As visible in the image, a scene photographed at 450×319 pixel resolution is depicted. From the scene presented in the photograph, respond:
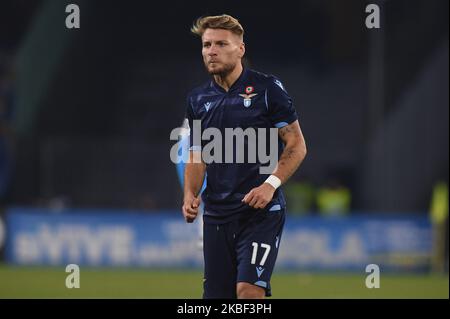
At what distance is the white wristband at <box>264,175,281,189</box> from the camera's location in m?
6.81

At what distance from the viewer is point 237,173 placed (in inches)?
275

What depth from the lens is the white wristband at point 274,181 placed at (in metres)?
6.81

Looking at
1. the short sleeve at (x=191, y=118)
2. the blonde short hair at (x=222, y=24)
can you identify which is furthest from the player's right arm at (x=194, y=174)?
the blonde short hair at (x=222, y=24)

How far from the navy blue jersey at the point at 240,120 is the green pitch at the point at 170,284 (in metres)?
5.61

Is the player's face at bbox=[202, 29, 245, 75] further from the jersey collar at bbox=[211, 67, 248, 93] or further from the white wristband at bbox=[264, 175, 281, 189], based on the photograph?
the white wristband at bbox=[264, 175, 281, 189]

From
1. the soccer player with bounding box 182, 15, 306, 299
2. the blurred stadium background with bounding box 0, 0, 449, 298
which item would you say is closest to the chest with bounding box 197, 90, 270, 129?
the soccer player with bounding box 182, 15, 306, 299

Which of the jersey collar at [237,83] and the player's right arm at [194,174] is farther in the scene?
the player's right arm at [194,174]

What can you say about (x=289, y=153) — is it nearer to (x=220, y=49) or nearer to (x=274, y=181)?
(x=274, y=181)

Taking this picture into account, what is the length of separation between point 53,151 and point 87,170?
0.79 meters

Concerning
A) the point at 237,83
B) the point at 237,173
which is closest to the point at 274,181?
the point at 237,173

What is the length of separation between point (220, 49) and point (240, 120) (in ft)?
1.62

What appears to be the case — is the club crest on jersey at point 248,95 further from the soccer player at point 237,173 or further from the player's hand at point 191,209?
the player's hand at point 191,209

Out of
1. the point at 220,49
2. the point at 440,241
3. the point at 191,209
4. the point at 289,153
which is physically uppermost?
the point at 220,49

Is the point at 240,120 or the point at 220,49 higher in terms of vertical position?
the point at 220,49
